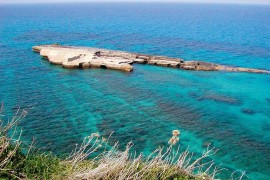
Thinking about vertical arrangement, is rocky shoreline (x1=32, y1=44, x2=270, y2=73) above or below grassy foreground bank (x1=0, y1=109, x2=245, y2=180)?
below

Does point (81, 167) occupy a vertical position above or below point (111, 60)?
above

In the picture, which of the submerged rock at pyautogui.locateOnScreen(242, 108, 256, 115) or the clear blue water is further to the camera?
the submerged rock at pyautogui.locateOnScreen(242, 108, 256, 115)

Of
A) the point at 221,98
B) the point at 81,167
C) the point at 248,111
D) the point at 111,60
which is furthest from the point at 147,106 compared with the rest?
the point at 81,167

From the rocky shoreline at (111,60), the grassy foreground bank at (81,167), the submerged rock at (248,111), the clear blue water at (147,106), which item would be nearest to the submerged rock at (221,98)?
the clear blue water at (147,106)

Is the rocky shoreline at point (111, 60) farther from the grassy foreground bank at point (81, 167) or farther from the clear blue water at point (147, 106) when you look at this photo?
the grassy foreground bank at point (81, 167)

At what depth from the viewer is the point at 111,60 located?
69.8m

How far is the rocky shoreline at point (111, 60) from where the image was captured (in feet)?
225

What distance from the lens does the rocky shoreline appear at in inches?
2702

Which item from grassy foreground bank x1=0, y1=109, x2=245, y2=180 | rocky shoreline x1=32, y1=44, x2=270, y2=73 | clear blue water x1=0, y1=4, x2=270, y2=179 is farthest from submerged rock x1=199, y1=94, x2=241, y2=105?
grassy foreground bank x1=0, y1=109, x2=245, y2=180

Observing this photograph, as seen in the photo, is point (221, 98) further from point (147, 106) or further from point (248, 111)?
point (147, 106)

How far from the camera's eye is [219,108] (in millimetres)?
49219

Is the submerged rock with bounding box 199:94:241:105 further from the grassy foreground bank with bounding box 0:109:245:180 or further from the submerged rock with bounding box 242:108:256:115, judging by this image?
the grassy foreground bank with bounding box 0:109:245:180

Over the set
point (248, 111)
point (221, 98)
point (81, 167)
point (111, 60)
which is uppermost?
point (81, 167)

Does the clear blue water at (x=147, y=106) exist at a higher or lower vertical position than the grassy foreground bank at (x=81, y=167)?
lower
